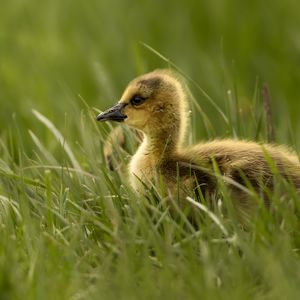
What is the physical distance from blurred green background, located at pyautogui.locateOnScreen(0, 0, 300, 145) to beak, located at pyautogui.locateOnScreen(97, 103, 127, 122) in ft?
8.94

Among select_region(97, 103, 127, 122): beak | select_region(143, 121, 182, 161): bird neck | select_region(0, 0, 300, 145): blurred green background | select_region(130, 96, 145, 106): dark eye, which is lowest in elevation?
select_region(0, 0, 300, 145): blurred green background

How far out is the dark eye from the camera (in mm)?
4812

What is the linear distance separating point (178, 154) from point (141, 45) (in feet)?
12.4

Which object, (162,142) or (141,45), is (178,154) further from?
(141,45)

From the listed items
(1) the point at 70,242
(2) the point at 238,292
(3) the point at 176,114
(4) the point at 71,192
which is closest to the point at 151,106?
(3) the point at 176,114

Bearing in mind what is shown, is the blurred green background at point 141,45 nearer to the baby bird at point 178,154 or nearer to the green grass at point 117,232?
the green grass at point 117,232

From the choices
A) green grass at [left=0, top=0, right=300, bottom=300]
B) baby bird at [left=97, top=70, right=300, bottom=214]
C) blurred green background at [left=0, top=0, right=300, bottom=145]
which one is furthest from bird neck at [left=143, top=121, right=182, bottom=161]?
blurred green background at [left=0, top=0, right=300, bottom=145]

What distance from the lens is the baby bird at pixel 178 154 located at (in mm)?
4113

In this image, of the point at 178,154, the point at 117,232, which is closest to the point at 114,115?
the point at 178,154

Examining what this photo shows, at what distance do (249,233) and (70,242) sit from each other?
2.05ft

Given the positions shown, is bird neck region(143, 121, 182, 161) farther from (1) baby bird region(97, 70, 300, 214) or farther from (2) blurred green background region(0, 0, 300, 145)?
(2) blurred green background region(0, 0, 300, 145)

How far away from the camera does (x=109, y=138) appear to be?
4859 millimetres

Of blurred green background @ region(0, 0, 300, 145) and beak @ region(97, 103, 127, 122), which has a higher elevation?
beak @ region(97, 103, 127, 122)

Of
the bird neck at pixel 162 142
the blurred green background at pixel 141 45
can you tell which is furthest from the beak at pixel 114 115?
the blurred green background at pixel 141 45
